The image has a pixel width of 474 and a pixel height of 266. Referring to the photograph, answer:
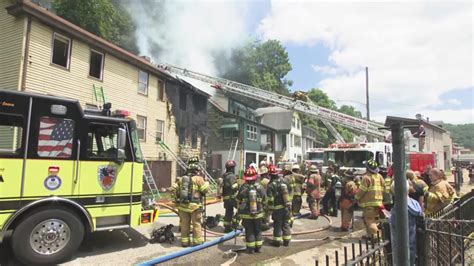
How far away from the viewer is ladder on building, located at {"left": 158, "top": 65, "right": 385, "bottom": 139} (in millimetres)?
22969

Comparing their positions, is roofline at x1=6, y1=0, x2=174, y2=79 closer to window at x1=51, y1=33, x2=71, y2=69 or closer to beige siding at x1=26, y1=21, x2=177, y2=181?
beige siding at x1=26, y1=21, x2=177, y2=181

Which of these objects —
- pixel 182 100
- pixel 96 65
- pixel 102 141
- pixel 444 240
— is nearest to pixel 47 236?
pixel 102 141

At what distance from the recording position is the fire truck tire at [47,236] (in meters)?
5.38

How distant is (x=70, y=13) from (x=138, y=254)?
25.2 metres

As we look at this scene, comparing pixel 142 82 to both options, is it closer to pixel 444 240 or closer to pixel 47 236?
pixel 47 236

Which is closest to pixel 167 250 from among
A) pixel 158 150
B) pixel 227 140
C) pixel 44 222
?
pixel 44 222

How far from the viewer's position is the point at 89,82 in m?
15.1

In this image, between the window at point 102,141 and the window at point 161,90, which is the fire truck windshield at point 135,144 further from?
the window at point 161,90

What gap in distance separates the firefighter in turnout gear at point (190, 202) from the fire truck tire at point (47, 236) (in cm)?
201

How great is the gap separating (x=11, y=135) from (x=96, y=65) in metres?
11.4

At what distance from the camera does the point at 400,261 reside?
8.32ft

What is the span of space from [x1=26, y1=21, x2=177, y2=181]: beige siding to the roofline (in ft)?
0.90

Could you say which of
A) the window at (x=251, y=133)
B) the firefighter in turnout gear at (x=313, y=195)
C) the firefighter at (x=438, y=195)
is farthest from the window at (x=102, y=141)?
the window at (x=251, y=133)

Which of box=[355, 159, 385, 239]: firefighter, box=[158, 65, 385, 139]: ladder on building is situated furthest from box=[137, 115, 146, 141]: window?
box=[355, 159, 385, 239]: firefighter
